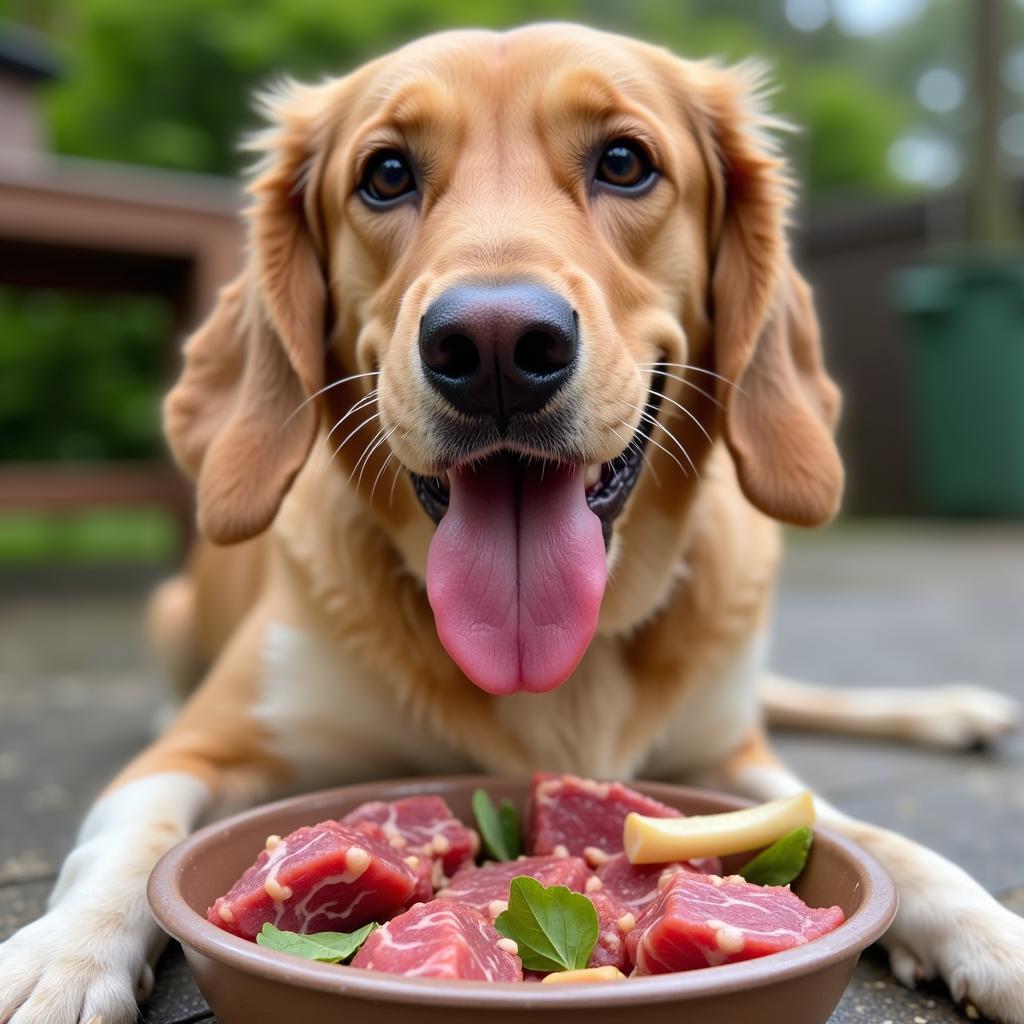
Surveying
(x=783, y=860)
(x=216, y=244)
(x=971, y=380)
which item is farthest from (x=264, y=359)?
(x=971, y=380)

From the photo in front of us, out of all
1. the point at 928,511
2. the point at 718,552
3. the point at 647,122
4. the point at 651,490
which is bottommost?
the point at 928,511

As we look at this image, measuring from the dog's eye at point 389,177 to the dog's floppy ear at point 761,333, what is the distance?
1.92ft

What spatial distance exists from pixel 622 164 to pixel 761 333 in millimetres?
414

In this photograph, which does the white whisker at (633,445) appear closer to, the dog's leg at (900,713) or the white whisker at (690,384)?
the white whisker at (690,384)

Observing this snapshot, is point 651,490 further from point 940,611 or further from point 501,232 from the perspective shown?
point 940,611

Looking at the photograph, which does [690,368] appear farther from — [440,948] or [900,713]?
[900,713]

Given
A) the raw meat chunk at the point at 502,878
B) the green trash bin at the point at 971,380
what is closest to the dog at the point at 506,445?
the raw meat chunk at the point at 502,878

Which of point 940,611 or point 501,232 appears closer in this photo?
point 501,232

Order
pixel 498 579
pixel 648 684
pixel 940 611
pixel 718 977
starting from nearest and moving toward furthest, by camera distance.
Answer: pixel 718 977, pixel 498 579, pixel 648 684, pixel 940 611

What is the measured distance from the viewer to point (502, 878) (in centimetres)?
152

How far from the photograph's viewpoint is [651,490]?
212cm

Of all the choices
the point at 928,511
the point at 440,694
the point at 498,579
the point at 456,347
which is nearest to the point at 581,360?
the point at 456,347

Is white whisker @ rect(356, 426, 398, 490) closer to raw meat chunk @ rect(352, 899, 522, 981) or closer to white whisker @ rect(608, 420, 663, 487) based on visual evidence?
white whisker @ rect(608, 420, 663, 487)

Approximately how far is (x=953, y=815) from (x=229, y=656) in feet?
4.86
